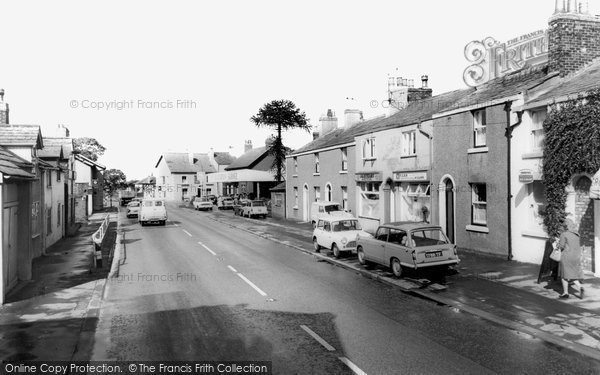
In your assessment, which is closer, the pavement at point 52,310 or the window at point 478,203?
the pavement at point 52,310

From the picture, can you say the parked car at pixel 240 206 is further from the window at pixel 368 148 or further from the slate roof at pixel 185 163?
the slate roof at pixel 185 163

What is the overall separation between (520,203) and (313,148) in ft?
68.7

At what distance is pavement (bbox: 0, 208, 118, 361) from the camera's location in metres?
8.21

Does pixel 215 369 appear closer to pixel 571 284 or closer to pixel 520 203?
pixel 571 284

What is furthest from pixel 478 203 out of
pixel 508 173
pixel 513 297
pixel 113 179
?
pixel 113 179

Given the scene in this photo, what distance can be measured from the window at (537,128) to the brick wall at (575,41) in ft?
7.92

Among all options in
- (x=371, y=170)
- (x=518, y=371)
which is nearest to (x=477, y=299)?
(x=518, y=371)

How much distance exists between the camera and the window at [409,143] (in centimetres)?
2209

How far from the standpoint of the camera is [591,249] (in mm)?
13391

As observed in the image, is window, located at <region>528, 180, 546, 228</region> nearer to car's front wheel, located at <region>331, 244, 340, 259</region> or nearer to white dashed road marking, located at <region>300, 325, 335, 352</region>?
car's front wheel, located at <region>331, 244, 340, 259</region>

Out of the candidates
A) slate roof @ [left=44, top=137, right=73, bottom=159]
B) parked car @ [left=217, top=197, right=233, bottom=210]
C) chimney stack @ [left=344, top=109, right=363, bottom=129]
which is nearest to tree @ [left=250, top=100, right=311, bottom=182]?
parked car @ [left=217, top=197, right=233, bottom=210]

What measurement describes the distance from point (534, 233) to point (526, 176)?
199 cm

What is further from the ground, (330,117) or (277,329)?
(330,117)

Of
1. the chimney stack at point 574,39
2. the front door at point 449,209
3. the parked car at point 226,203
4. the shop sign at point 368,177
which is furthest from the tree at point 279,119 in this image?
the chimney stack at point 574,39
